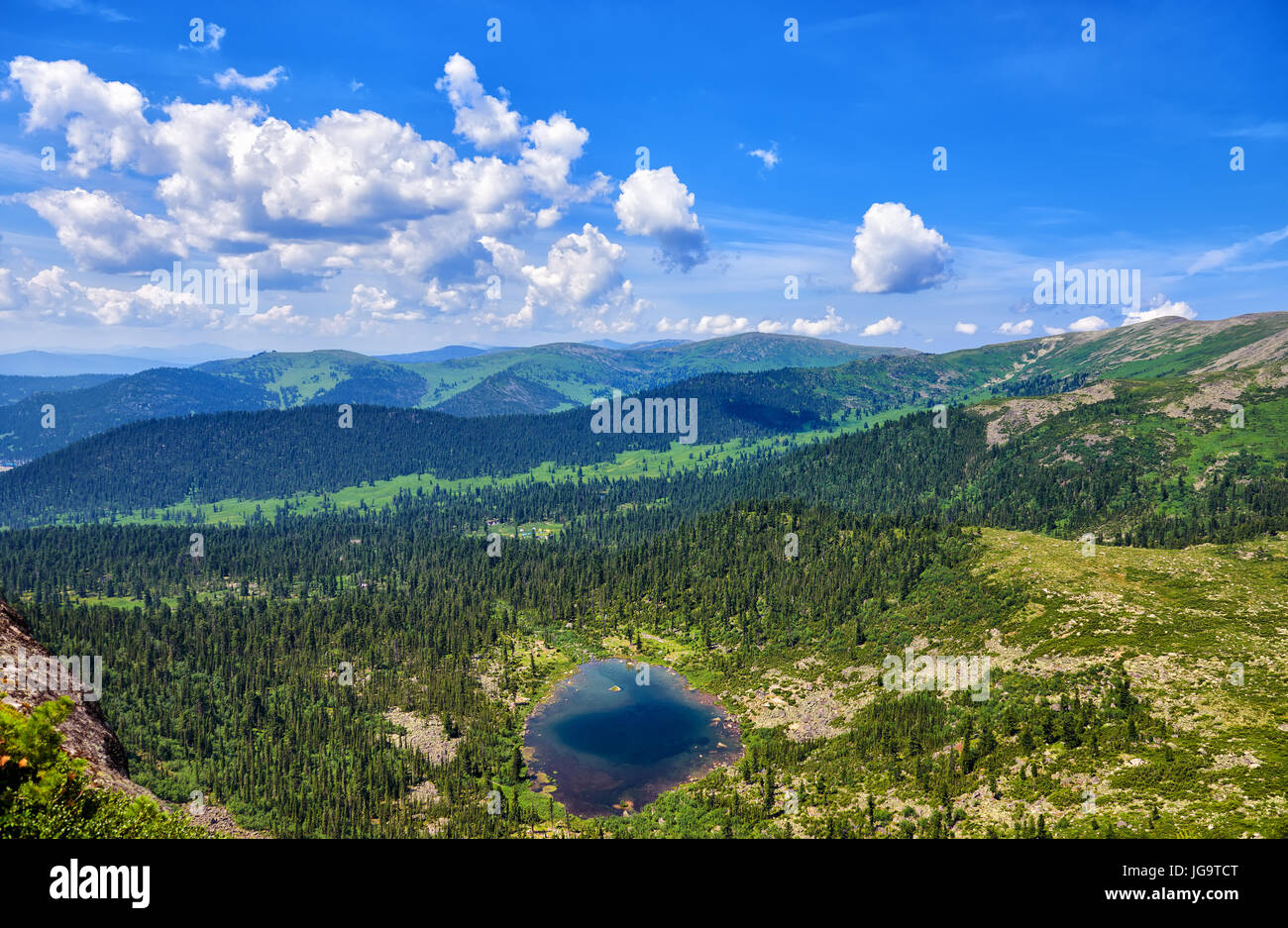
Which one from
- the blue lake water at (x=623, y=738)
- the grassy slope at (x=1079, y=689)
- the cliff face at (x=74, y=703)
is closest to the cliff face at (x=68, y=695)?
the cliff face at (x=74, y=703)

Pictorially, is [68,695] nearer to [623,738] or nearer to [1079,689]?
[623,738]

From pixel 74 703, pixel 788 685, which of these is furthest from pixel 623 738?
pixel 74 703

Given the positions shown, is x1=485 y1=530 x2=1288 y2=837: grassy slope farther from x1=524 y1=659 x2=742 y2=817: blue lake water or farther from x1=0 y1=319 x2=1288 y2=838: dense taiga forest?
x1=524 y1=659 x2=742 y2=817: blue lake water
